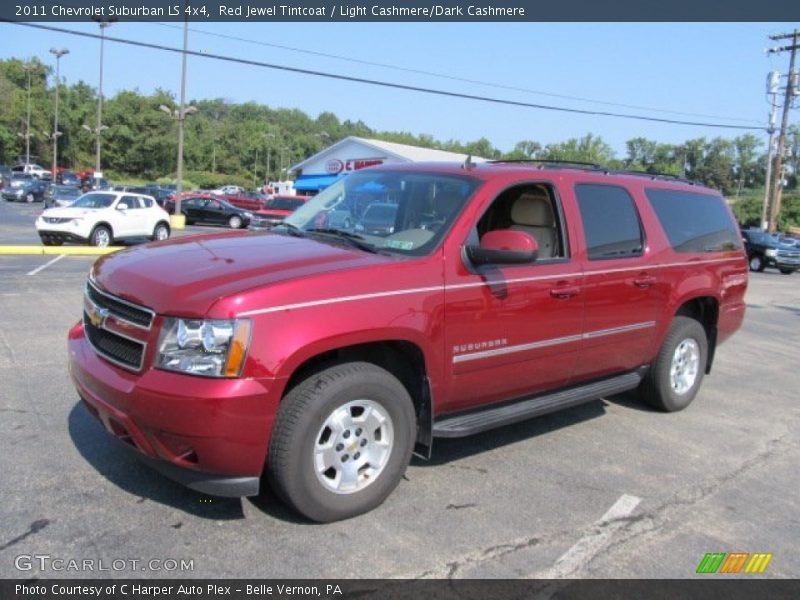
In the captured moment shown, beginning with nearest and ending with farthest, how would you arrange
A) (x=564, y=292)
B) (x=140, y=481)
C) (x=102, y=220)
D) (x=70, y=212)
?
(x=140, y=481), (x=564, y=292), (x=70, y=212), (x=102, y=220)

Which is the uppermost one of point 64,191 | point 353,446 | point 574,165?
point 574,165

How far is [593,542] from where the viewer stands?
3537mm

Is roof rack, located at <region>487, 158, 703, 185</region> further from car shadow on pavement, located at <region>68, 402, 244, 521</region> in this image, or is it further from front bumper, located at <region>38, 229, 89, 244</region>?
front bumper, located at <region>38, 229, 89, 244</region>

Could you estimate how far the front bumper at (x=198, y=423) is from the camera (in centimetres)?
306

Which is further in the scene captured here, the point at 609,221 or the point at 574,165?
the point at 574,165

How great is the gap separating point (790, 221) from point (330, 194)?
78871 mm

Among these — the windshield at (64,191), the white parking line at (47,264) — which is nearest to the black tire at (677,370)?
the white parking line at (47,264)

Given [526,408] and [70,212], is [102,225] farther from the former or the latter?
[526,408]

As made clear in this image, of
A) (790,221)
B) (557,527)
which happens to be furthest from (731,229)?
(790,221)

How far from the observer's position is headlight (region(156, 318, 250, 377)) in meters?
3.08

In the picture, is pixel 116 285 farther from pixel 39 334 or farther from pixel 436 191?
pixel 39 334

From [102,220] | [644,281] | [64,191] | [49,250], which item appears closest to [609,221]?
[644,281]

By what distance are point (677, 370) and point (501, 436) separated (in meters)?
1.88

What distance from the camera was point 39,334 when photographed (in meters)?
7.13
